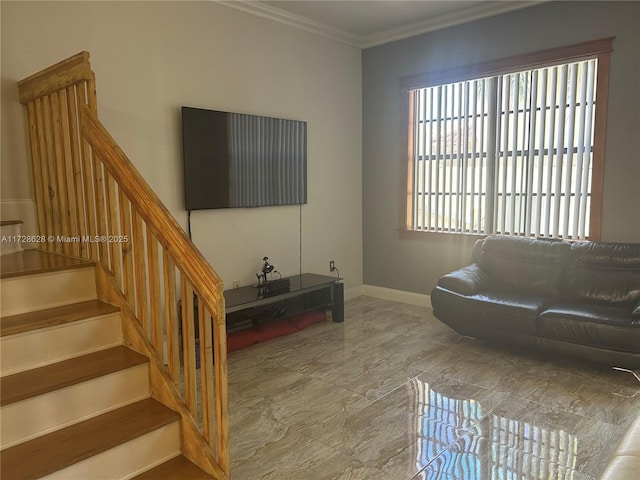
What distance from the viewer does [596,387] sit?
10.4 feet

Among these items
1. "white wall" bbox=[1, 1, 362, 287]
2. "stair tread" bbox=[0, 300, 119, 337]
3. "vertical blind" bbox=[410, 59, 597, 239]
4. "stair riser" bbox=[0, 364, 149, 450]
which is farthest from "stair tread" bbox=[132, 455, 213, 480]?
"vertical blind" bbox=[410, 59, 597, 239]

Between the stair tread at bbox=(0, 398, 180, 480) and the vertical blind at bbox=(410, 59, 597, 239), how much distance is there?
368 centimetres

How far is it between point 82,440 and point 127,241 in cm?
96

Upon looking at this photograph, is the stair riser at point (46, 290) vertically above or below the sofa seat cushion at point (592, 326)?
above

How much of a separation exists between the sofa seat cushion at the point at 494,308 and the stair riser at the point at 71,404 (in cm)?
261

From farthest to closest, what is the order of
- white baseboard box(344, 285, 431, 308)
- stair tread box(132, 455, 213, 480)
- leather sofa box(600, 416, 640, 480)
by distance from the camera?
white baseboard box(344, 285, 431, 308), stair tread box(132, 455, 213, 480), leather sofa box(600, 416, 640, 480)

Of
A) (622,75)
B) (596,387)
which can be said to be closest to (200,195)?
(596,387)

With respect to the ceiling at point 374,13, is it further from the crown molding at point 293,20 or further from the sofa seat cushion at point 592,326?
the sofa seat cushion at point 592,326

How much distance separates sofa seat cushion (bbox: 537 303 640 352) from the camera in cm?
317

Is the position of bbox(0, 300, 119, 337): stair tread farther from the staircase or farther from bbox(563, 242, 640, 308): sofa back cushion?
bbox(563, 242, 640, 308): sofa back cushion

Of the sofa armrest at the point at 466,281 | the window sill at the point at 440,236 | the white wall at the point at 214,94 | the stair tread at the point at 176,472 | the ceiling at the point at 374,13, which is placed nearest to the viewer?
the stair tread at the point at 176,472

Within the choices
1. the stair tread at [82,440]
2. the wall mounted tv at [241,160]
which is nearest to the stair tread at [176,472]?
the stair tread at [82,440]

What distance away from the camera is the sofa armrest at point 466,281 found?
396 cm

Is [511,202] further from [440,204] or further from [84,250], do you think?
[84,250]
